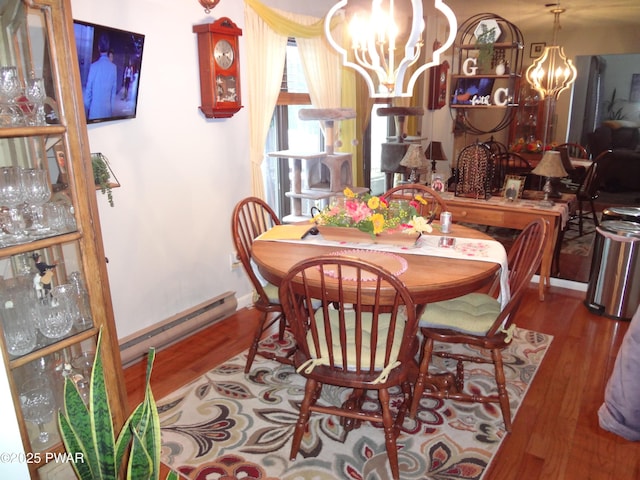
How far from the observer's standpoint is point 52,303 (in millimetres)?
1778

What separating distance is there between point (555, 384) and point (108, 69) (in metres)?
2.82

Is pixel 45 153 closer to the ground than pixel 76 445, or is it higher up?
higher up

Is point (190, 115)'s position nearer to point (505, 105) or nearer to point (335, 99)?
point (335, 99)

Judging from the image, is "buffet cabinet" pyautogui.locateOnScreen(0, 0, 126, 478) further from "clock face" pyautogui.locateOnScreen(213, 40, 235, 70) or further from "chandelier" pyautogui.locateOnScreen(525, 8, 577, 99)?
"chandelier" pyautogui.locateOnScreen(525, 8, 577, 99)

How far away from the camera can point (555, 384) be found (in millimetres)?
2682

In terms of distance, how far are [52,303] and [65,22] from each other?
96cm

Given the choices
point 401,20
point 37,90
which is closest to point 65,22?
point 37,90

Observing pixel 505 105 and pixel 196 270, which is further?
pixel 505 105

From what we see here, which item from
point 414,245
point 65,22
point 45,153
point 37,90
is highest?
point 65,22

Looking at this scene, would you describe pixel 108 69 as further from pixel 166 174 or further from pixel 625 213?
pixel 625 213

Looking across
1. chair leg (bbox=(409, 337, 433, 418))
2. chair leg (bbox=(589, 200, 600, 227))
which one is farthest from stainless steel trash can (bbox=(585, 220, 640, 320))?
chair leg (bbox=(409, 337, 433, 418))

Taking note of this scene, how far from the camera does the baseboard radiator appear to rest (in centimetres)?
285

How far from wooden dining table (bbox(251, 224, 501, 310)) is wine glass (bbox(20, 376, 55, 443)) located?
0.98 meters

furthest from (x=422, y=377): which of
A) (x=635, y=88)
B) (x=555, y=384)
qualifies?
(x=635, y=88)
